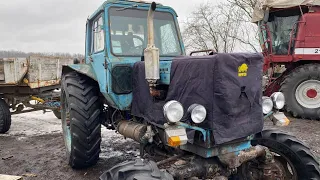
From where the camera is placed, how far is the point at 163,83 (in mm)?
3256

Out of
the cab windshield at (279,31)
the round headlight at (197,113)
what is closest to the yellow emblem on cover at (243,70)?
the round headlight at (197,113)

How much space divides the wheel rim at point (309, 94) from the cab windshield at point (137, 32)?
476cm

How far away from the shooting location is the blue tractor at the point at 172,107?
2662mm

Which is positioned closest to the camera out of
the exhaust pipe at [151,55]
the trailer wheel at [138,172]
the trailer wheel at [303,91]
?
the trailer wheel at [138,172]

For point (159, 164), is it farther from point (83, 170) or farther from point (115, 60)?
point (83, 170)

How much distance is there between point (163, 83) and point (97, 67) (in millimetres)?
1318

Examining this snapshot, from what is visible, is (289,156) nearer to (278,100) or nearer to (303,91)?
(278,100)

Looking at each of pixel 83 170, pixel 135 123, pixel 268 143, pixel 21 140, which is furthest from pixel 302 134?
pixel 21 140

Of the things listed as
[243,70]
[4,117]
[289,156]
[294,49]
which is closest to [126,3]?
[243,70]

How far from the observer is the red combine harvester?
761 cm

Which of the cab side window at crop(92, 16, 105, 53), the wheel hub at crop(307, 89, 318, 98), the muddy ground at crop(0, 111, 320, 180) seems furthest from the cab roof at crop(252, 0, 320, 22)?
the cab side window at crop(92, 16, 105, 53)

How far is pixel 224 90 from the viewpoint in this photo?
264cm

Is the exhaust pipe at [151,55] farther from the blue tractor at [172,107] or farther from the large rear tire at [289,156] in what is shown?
the large rear tire at [289,156]

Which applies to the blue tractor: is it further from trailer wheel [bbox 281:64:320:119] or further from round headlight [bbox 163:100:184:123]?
trailer wheel [bbox 281:64:320:119]
